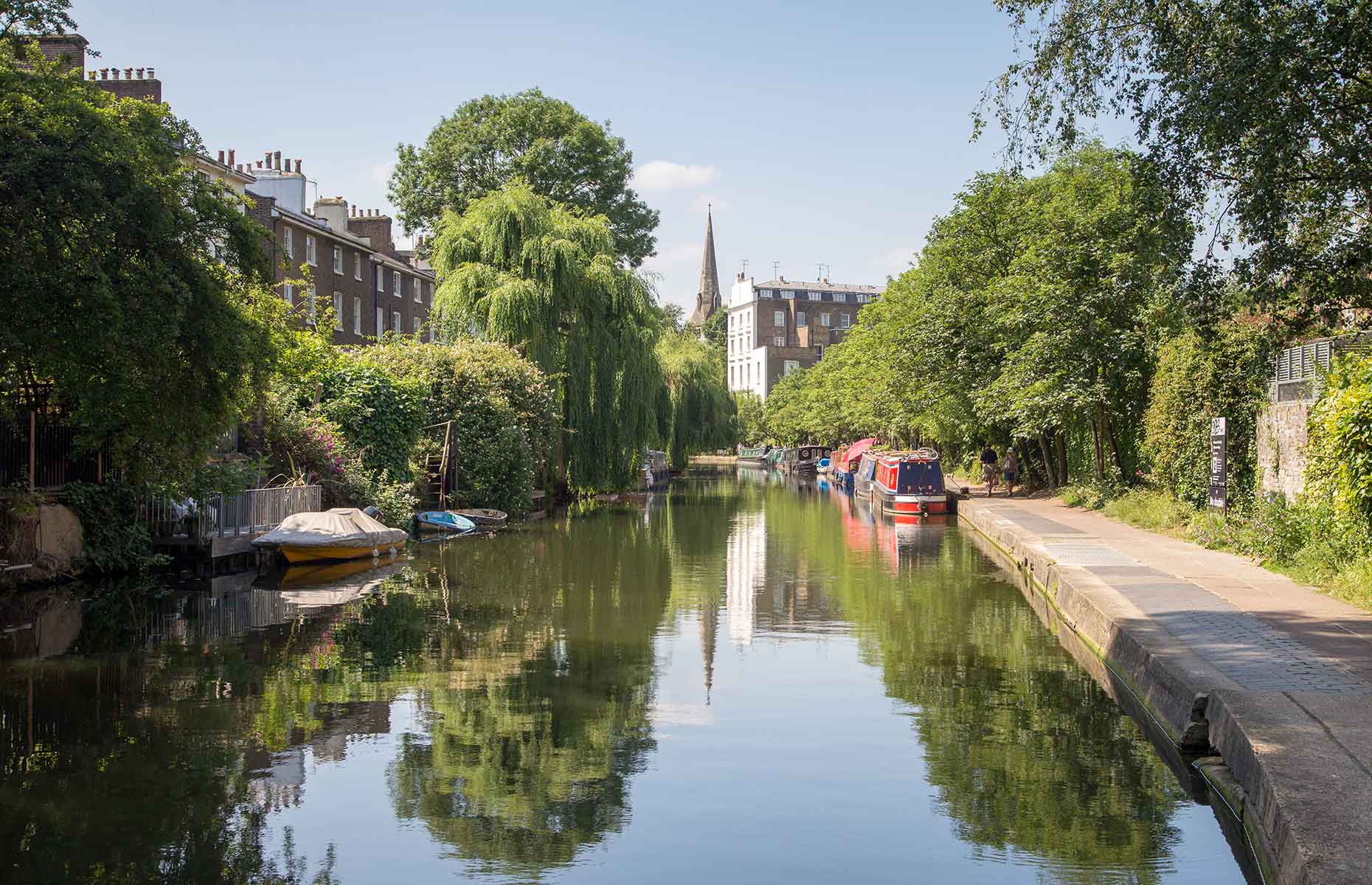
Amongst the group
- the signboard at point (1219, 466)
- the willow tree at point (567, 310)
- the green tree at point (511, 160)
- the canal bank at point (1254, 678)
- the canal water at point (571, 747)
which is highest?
the green tree at point (511, 160)

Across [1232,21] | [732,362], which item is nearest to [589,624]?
[1232,21]

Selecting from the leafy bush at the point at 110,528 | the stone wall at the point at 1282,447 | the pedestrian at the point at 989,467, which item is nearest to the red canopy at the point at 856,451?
the pedestrian at the point at 989,467

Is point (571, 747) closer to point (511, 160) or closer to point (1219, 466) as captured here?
point (1219, 466)

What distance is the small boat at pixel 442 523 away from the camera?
29766 mm

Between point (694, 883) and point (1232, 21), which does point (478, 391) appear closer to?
point (1232, 21)

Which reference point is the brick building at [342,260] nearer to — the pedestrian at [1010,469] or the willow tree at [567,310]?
the willow tree at [567,310]

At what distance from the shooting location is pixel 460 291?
35.5 m

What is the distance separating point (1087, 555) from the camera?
1923cm

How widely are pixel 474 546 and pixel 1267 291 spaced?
17.2 metres

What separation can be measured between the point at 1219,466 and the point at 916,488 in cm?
1936

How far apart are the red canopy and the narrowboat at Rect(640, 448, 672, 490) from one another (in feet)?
31.1

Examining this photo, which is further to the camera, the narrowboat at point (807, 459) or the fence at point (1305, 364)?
the narrowboat at point (807, 459)

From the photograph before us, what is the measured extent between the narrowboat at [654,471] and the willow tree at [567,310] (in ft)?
32.6

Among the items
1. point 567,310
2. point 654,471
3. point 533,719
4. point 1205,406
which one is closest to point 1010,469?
point 567,310
